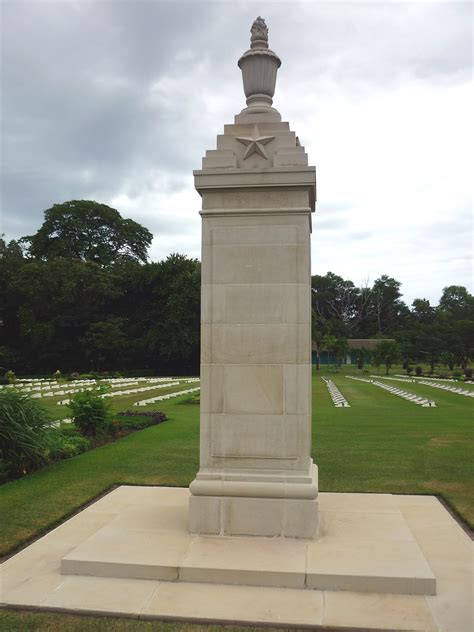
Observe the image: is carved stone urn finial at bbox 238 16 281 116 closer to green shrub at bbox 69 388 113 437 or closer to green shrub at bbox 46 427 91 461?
green shrub at bbox 46 427 91 461

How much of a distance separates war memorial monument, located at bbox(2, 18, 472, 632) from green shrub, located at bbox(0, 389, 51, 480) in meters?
3.65

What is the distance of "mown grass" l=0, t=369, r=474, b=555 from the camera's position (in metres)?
8.25

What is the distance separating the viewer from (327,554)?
5719 millimetres

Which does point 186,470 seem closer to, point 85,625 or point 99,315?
point 85,625

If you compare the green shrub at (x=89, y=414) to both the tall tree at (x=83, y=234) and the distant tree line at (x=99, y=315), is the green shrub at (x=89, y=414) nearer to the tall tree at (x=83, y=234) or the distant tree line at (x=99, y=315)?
the distant tree line at (x=99, y=315)

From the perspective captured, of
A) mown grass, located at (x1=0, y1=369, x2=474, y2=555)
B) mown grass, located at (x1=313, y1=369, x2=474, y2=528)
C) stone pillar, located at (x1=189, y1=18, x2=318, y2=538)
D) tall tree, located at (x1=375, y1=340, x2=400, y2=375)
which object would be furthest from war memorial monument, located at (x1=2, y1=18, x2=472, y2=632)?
tall tree, located at (x1=375, y1=340, x2=400, y2=375)

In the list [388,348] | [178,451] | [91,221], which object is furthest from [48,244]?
[178,451]

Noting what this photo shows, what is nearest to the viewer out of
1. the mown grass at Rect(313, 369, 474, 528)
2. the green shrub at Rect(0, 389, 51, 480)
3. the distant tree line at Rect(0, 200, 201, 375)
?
the mown grass at Rect(313, 369, 474, 528)

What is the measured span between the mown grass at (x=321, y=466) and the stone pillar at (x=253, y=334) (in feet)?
9.07

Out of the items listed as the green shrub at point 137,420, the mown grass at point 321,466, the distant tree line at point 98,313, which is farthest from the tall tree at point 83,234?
the mown grass at point 321,466

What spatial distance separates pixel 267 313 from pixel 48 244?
6198 centimetres

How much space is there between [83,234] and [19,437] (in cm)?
5672

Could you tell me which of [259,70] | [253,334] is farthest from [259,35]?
[253,334]

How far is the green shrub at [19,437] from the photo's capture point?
34.2ft
